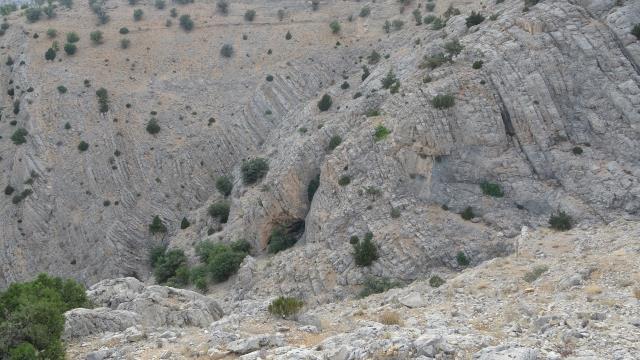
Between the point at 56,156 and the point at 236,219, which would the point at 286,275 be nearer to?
the point at 236,219

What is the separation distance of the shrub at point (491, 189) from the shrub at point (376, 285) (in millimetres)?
7577

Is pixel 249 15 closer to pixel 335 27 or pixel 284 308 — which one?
pixel 335 27

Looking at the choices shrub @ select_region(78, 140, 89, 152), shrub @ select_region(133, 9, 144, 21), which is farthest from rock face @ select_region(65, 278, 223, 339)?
shrub @ select_region(133, 9, 144, 21)

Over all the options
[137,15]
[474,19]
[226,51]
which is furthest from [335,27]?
[137,15]

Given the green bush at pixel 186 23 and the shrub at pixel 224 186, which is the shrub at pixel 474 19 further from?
the green bush at pixel 186 23

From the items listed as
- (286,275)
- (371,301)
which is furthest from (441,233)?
(286,275)

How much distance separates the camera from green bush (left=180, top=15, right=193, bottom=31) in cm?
5956

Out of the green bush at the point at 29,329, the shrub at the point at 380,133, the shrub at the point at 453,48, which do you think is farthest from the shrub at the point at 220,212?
the green bush at the point at 29,329

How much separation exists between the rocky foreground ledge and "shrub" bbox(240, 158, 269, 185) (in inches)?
694

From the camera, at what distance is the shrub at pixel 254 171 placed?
137 ft

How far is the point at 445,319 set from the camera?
1742 cm

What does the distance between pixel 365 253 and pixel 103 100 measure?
33.0 metres

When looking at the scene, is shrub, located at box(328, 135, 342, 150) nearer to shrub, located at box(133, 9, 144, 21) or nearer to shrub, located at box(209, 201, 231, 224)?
shrub, located at box(209, 201, 231, 224)

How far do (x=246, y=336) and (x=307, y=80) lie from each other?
38.6 meters
